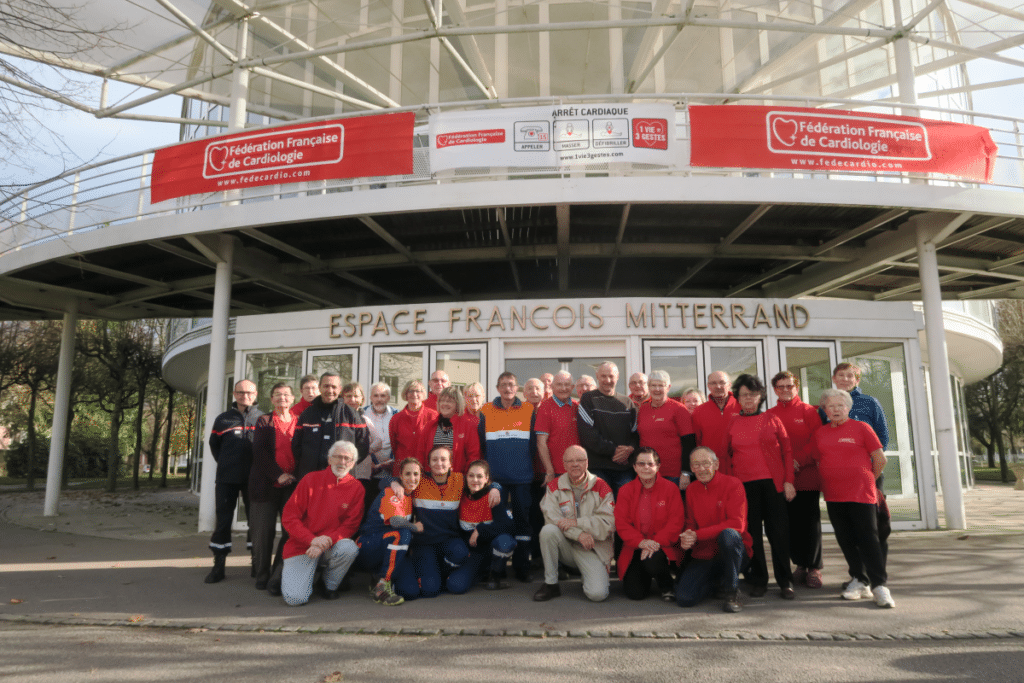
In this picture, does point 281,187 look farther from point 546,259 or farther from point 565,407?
point 565,407

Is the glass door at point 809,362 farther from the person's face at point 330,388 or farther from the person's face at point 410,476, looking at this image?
the person's face at point 330,388

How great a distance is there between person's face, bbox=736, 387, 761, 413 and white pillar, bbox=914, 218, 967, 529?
523 cm

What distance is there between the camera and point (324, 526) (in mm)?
5477

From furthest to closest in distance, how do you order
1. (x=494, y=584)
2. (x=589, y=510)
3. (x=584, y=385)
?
1. (x=584, y=385)
2. (x=494, y=584)
3. (x=589, y=510)

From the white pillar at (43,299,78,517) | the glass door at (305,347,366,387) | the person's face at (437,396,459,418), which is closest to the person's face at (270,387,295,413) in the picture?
the person's face at (437,396,459,418)

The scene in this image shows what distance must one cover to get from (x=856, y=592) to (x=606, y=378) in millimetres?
2589

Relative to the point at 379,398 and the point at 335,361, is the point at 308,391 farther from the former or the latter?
the point at 335,361

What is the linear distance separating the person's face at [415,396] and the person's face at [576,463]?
1755 millimetres

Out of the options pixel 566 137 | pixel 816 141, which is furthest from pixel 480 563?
pixel 816 141

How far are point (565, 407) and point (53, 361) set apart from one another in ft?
68.9

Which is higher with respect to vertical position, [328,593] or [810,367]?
[810,367]

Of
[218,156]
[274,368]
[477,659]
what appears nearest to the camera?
[477,659]

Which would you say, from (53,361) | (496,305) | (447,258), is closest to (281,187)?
(447,258)

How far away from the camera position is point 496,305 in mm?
9484
